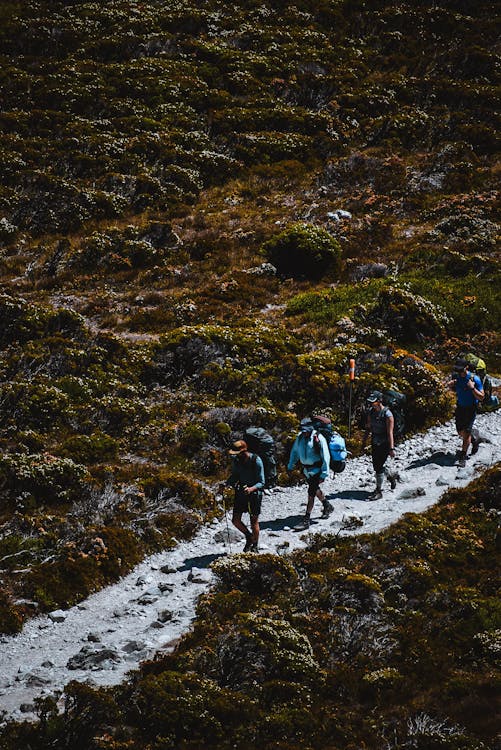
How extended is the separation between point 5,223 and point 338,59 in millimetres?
25007

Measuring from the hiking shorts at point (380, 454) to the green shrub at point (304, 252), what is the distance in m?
12.7

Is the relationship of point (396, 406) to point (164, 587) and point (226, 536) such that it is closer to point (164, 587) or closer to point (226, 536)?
point (226, 536)

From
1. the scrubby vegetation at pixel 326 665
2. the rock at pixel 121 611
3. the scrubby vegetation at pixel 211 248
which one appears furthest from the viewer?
the scrubby vegetation at pixel 211 248

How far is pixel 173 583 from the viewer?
1053cm

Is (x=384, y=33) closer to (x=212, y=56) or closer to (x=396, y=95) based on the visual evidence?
(x=396, y=95)

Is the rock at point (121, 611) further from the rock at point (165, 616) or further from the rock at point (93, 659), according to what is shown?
the rock at point (93, 659)

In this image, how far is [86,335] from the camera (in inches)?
732

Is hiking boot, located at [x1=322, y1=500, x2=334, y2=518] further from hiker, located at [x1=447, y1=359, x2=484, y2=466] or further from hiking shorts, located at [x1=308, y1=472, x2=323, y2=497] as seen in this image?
hiker, located at [x1=447, y1=359, x2=484, y2=466]

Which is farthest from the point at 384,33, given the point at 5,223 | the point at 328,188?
the point at 5,223

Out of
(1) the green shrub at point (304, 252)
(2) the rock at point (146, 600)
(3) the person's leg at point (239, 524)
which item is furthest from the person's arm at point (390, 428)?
(1) the green shrub at point (304, 252)

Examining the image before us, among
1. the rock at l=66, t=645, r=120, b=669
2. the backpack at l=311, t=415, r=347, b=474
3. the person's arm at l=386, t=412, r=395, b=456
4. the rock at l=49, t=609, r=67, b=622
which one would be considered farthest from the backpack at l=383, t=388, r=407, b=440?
the rock at l=66, t=645, r=120, b=669

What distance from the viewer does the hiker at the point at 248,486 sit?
36.1 ft

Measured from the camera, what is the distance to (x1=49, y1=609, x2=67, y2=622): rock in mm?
9547

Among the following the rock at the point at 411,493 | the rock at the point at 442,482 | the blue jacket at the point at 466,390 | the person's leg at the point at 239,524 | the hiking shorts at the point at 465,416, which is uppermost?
the blue jacket at the point at 466,390
